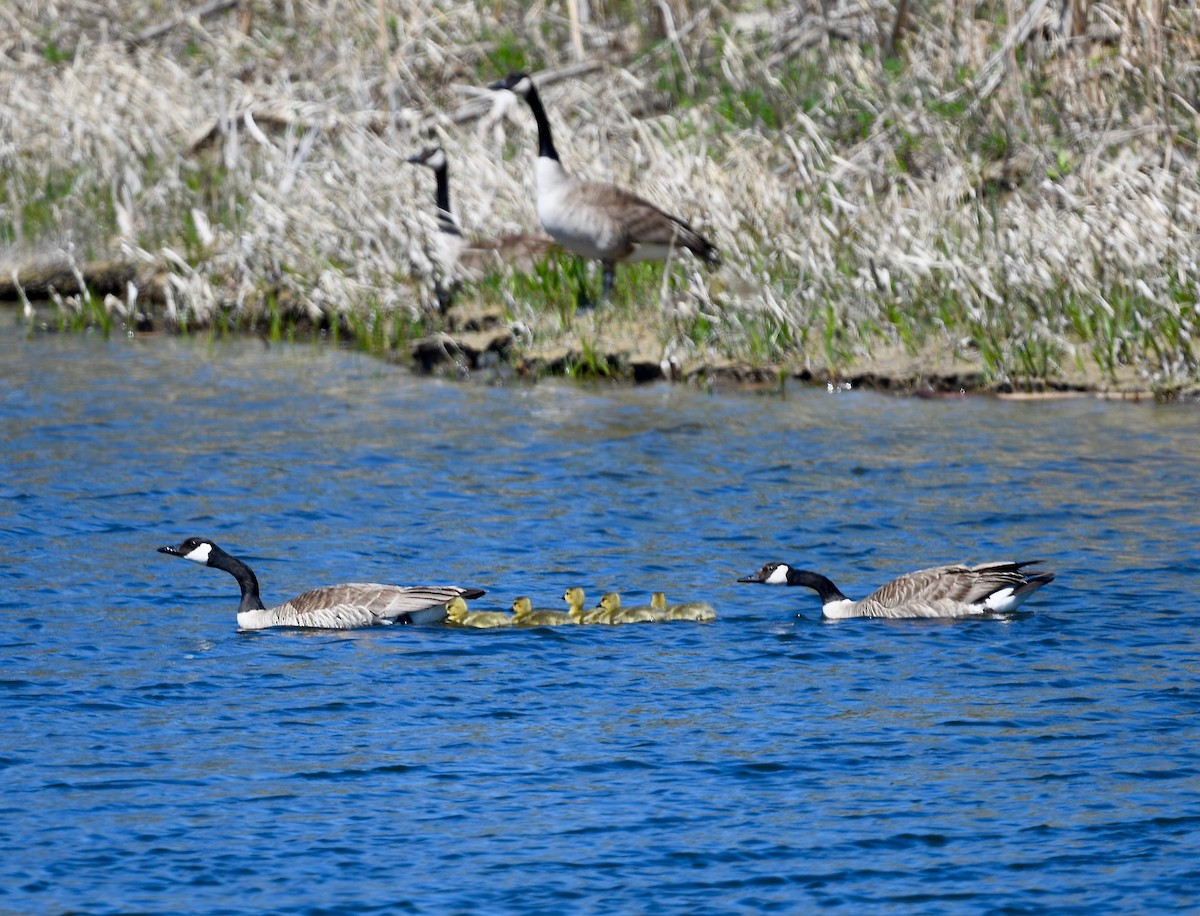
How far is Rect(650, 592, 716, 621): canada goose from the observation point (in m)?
10.6

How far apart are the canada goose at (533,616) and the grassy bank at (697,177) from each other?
7.85 m

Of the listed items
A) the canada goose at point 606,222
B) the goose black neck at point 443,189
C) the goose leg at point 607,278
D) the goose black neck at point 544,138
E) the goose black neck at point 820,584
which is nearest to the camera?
the goose black neck at point 820,584

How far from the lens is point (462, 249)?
800 inches

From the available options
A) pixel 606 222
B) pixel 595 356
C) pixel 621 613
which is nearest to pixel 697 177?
pixel 606 222

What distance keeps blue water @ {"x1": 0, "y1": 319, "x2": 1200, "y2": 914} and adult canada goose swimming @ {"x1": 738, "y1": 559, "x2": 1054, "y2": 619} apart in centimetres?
12

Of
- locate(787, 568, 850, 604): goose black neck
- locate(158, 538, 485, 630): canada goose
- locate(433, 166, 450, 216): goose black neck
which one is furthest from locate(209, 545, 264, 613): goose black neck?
locate(433, 166, 450, 216): goose black neck

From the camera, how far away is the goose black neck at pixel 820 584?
10883 mm

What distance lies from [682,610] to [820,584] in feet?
2.73

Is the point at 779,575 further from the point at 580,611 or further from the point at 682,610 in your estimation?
the point at 580,611

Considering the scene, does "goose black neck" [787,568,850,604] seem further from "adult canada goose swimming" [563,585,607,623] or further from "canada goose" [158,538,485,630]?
"canada goose" [158,538,485,630]

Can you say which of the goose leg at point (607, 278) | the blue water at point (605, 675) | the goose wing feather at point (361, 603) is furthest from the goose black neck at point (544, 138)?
the goose wing feather at point (361, 603)

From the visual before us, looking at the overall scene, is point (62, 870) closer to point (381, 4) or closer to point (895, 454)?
point (895, 454)

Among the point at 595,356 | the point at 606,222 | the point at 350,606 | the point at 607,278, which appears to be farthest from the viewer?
the point at 607,278

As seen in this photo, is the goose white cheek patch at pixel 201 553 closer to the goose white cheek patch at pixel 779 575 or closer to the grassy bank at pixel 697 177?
the goose white cheek patch at pixel 779 575
